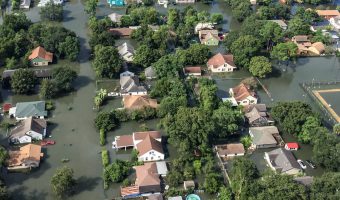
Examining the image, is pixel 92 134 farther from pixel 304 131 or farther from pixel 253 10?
pixel 253 10

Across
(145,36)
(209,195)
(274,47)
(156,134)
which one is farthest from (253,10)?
(209,195)

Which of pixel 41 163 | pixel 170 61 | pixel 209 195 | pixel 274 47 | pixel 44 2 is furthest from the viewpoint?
pixel 44 2

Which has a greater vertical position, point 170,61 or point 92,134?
point 170,61

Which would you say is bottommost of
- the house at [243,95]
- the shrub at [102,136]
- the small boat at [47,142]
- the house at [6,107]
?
the small boat at [47,142]

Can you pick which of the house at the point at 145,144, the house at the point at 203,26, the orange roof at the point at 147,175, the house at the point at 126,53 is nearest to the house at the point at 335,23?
the house at the point at 203,26

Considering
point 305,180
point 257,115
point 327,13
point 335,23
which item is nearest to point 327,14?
point 327,13

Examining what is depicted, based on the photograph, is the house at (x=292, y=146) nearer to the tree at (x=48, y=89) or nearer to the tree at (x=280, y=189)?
the tree at (x=280, y=189)

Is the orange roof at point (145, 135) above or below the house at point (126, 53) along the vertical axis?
below
